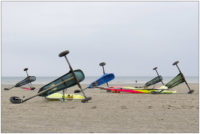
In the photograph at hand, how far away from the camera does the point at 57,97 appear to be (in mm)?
13688

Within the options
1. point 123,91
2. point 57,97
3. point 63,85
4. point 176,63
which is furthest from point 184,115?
point 123,91

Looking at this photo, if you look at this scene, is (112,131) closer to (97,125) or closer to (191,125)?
(97,125)

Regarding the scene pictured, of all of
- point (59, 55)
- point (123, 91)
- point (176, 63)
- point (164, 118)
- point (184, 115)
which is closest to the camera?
point (164, 118)

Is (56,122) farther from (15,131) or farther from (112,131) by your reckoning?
(112,131)

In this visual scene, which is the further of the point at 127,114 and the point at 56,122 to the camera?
the point at 127,114

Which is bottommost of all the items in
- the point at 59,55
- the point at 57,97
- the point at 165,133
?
the point at 165,133

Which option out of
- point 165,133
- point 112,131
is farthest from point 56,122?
point 165,133

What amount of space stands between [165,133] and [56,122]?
319cm

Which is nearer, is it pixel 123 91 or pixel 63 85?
pixel 63 85

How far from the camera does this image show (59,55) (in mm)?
11234

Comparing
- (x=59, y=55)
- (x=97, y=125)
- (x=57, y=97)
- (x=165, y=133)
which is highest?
(x=59, y=55)

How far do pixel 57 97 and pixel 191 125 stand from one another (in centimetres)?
815

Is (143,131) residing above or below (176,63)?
below

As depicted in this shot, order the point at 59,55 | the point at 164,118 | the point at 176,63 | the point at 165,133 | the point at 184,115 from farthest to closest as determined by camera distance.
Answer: the point at 176,63 → the point at 59,55 → the point at 184,115 → the point at 164,118 → the point at 165,133
